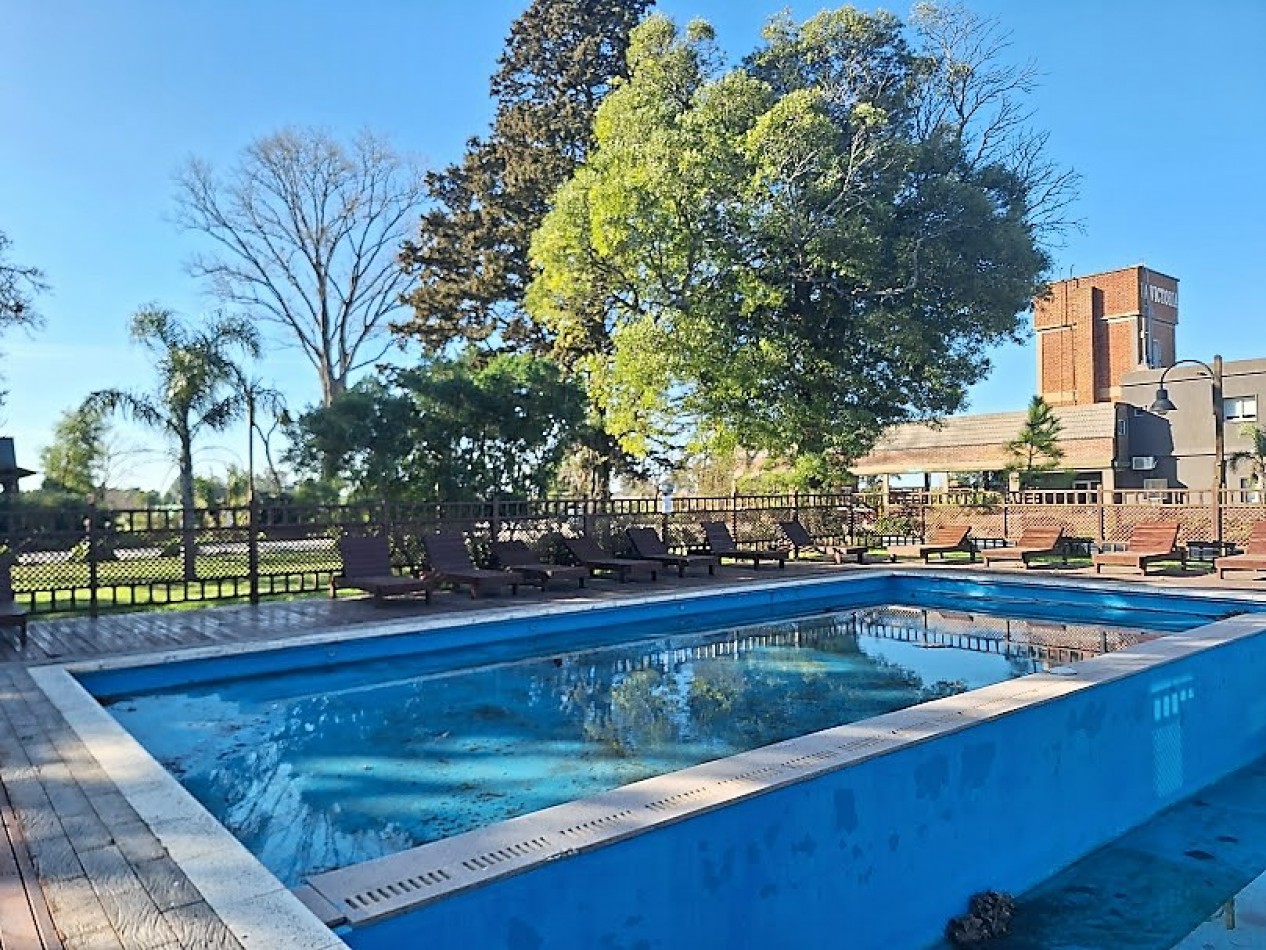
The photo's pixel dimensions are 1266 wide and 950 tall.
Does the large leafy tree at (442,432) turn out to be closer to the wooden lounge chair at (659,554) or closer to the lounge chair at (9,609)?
the wooden lounge chair at (659,554)

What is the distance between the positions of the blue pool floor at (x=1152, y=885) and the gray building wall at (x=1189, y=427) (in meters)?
35.5

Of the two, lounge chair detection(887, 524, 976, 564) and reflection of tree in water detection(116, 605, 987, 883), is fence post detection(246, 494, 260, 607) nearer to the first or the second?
reflection of tree in water detection(116, 605, 987, 883)

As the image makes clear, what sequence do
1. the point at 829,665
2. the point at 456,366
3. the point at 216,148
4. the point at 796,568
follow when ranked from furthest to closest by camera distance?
the point at 216,148, the point at 456,366, the point at 796,568, the point at 829,665

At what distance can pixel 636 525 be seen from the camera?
15852mm

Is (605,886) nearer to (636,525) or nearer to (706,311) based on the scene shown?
(636,525)

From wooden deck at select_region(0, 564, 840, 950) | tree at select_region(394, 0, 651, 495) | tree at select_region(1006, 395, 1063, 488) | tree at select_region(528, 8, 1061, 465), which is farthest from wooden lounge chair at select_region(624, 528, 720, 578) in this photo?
tree at select_region(1006, 395, 1063, 488)

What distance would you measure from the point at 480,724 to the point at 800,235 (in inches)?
510

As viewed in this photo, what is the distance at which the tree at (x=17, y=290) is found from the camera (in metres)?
18.0

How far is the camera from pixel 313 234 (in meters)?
32.8

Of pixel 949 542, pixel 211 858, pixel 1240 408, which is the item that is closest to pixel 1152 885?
pixel 211 858

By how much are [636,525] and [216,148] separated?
78.7 ft

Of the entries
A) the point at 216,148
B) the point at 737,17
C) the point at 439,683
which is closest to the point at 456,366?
the point at 439,683

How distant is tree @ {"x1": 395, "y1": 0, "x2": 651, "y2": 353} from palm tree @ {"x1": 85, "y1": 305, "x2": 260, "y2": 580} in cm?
920

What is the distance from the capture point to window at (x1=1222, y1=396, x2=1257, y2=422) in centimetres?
3653
